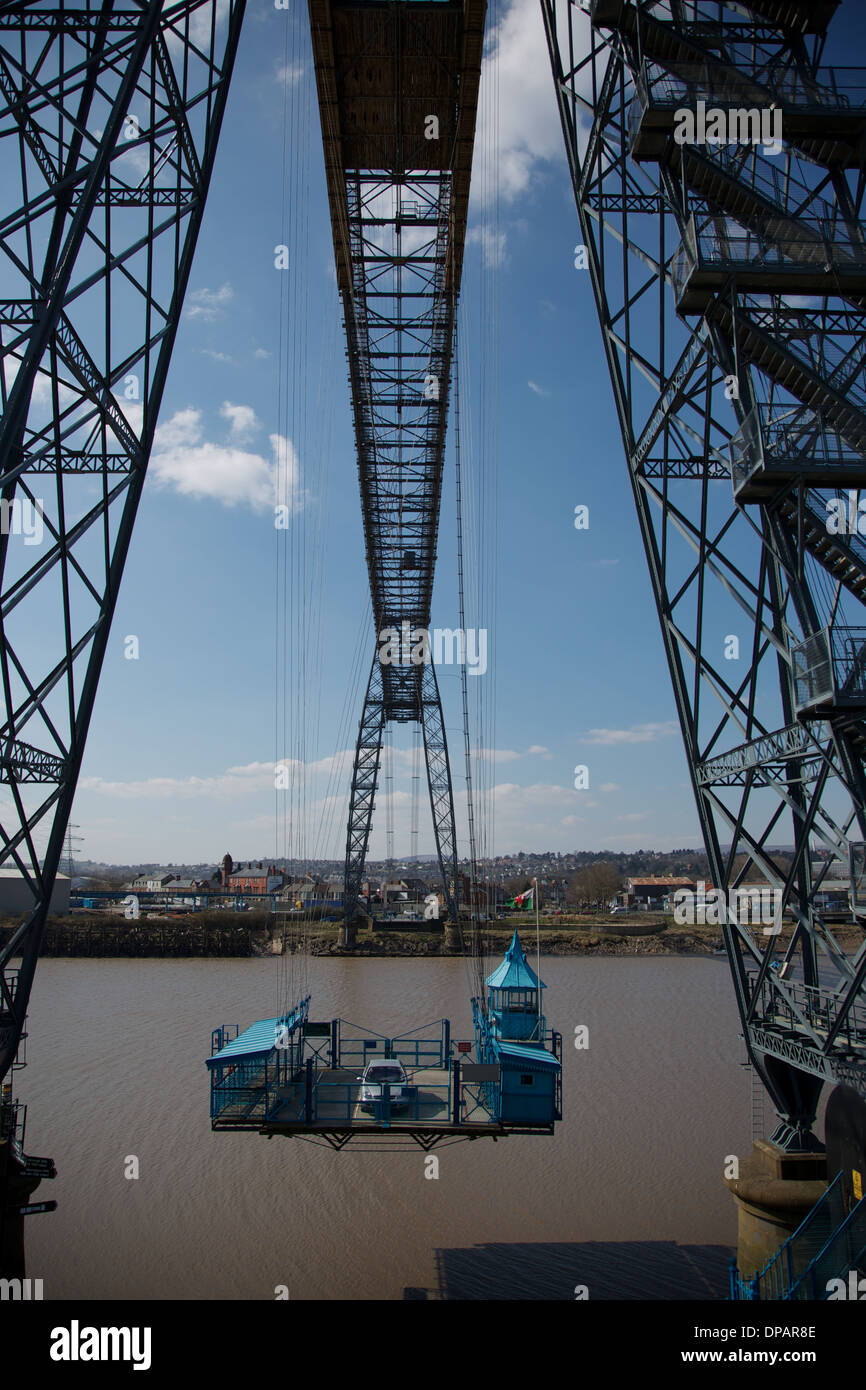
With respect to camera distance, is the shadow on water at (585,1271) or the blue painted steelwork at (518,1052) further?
the shadow on water at (585,1271)

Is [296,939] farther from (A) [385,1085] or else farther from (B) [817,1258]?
(B) [817,1258]

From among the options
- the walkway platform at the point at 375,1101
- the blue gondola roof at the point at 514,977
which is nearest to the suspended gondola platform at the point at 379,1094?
the walkway platform at the point at 375,1101

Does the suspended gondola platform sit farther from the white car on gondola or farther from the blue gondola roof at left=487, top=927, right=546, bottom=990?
the blue gondola roof at left=487, top=927, right=546, bottom=990

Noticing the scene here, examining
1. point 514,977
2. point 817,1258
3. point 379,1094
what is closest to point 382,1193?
point 379,1094

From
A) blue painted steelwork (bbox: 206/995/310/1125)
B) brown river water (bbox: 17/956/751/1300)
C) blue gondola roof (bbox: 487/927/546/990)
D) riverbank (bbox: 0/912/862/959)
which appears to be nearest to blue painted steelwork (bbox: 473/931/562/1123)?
blue gondola roof (bbox: 487/927/546/990)

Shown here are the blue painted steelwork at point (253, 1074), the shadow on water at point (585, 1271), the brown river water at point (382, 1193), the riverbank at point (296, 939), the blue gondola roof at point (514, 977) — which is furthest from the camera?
the riverbank at point (296, 939)

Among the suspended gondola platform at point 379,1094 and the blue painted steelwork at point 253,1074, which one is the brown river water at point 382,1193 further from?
the blue painted steelwork at point 253,1074
